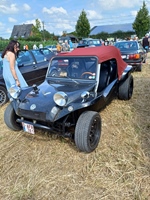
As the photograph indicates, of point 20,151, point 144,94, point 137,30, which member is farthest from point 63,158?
point 137,30

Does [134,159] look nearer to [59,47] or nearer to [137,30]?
[59,47]

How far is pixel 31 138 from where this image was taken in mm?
3752

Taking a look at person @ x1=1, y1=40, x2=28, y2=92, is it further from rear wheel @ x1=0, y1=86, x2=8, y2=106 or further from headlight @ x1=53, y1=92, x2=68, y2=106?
headlight @ x1=53, y1=92, x2=68, y2=106

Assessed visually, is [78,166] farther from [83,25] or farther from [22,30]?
[22,30]

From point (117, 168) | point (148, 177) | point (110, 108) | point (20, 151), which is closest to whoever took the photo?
point (148, 177)

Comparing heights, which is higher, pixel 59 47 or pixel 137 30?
pixel 137 30

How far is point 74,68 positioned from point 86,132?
156 centimetres

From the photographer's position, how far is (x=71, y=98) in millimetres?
3150

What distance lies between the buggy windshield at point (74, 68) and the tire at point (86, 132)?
97 cm

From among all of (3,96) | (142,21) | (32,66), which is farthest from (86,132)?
(142,21)

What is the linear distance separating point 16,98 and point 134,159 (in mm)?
2213

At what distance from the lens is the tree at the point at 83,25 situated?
136 feet

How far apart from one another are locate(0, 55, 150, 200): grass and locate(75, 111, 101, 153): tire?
0.16 metres

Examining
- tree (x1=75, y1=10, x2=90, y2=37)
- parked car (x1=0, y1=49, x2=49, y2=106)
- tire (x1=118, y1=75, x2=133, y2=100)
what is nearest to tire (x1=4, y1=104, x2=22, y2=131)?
tire (x1=118, y1=75, x2=133, y2=100)
